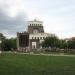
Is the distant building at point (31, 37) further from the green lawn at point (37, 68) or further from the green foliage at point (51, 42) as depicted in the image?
the green lawn at point (37, 68)

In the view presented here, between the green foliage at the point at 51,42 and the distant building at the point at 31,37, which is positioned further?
the distant building at the point at 31,37

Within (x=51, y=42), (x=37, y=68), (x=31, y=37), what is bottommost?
(x=37, y=68)

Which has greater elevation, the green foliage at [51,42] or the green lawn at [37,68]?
the green foliage at [51,42]

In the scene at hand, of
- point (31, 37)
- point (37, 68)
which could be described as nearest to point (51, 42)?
point (31, 37)

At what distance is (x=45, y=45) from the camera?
158500mm

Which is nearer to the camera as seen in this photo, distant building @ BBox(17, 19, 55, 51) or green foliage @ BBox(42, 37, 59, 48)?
green foliage @ BBox(42, 37, 59, 48)

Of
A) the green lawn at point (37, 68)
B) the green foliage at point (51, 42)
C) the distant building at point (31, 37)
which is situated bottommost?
the green lawn at point (37, 68)

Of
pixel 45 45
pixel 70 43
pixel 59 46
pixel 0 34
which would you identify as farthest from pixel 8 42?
pixel 70 43

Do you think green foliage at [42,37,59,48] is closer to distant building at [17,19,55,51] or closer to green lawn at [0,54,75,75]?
distant building at [17,19,55,51]

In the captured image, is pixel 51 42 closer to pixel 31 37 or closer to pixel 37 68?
pixel 31 37

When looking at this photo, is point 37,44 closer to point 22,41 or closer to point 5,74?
point 22,41

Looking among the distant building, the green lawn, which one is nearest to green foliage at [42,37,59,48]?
the distant building

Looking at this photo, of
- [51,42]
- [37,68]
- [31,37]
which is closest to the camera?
[37,68]

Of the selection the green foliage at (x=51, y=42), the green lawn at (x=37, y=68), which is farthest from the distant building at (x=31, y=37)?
the green lawn at (x=37, y=68)
